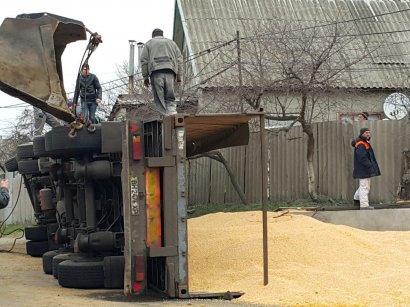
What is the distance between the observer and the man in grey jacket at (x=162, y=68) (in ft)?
38.4

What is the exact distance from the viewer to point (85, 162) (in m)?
10.4

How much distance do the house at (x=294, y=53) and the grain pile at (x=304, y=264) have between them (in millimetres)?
7413

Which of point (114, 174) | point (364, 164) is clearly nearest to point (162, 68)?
point (114, 174)

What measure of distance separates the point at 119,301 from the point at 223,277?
5.37 feet

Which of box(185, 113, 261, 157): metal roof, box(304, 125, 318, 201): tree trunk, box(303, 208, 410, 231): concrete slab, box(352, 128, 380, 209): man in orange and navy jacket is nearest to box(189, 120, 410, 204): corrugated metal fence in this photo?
box(304, 125, 318, 201): tree trunk

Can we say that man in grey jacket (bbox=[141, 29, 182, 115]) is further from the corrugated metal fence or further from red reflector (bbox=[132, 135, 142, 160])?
the corrugated metal fence

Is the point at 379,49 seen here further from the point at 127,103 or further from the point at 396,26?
the point at 127,103

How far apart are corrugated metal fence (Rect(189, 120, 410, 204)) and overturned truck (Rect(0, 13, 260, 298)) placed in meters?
7.53

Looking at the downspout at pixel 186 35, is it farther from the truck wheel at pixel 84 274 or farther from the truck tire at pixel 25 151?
the truck wheel at pixel 84 274

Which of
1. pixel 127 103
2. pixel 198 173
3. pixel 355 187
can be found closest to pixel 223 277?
pixel 355 187

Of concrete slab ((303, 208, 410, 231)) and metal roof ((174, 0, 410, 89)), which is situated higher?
metal roof ((174, 0, 410, 89))

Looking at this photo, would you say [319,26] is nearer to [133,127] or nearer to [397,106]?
[397,106]

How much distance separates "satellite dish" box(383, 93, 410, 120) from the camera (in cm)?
2339

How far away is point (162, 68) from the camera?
463 inches
